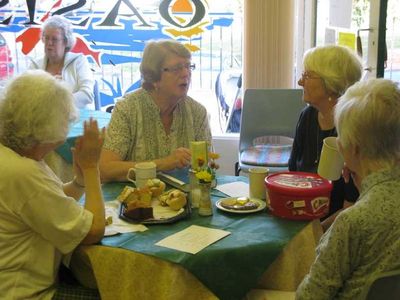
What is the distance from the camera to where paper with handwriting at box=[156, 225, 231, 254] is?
1.46 meters

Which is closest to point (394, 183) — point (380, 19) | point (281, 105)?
point (380, 19)

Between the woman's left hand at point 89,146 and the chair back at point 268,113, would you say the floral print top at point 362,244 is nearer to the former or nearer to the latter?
the woman's left hand at point 89,146

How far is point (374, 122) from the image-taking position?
1.20 metres

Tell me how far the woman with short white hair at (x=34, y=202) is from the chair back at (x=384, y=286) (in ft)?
2.60

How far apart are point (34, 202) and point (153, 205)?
50 cm

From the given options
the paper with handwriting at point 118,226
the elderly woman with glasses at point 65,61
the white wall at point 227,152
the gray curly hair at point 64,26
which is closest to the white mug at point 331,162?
the paper with handwriting at point 118,226

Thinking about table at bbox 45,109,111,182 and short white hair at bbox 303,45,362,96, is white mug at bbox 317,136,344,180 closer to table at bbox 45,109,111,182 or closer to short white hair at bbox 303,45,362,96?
short white hair at bbox 303,45,362,96

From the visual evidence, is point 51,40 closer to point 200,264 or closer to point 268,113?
point 268,113

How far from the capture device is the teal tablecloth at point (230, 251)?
1.41 meters

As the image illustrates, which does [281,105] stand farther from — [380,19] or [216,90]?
[380,19]

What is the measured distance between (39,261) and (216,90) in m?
3.03

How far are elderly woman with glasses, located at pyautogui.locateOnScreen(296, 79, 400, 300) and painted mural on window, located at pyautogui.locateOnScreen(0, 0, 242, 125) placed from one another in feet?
10.1

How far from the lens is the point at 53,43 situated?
4129 mm

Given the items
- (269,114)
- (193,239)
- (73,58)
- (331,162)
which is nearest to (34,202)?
(193,239)
